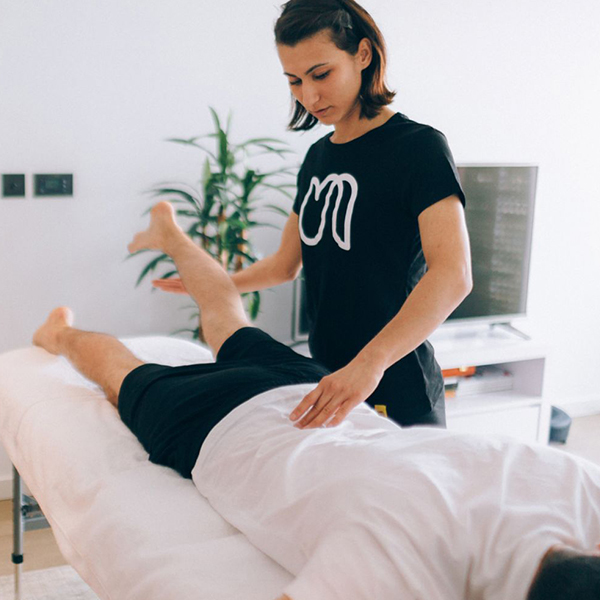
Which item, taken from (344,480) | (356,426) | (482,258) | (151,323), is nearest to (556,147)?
(482,258)

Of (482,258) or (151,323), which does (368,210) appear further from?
(482,258)

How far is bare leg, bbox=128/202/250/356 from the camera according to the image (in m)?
1.87

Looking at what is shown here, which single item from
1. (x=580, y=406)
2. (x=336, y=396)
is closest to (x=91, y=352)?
(x=336, y=396)

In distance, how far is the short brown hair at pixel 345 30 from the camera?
157cm

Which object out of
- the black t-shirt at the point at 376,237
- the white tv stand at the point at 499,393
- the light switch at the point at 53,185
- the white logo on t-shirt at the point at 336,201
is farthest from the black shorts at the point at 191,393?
the white tv stand at the point at 499,393

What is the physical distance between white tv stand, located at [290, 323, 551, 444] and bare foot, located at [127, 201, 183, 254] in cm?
103

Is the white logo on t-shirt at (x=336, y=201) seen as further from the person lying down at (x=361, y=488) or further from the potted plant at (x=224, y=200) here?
the potted plant at (x=224, y=200)

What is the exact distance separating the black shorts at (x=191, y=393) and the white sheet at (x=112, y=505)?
0.11 ft

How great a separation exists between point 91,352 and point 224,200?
1010mm

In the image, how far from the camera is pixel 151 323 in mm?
2904

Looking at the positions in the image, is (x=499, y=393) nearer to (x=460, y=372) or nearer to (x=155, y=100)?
(x=460, y=372)

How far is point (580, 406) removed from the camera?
3.97 m

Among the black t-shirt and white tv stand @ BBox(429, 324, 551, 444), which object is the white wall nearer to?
white tv stand @ BBox(429, 324, 551, 444)

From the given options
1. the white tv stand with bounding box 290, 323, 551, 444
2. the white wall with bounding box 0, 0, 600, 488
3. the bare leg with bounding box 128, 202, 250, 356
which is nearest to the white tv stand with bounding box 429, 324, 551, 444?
the white tv stand with bounding box 290, 323, 551, 444
